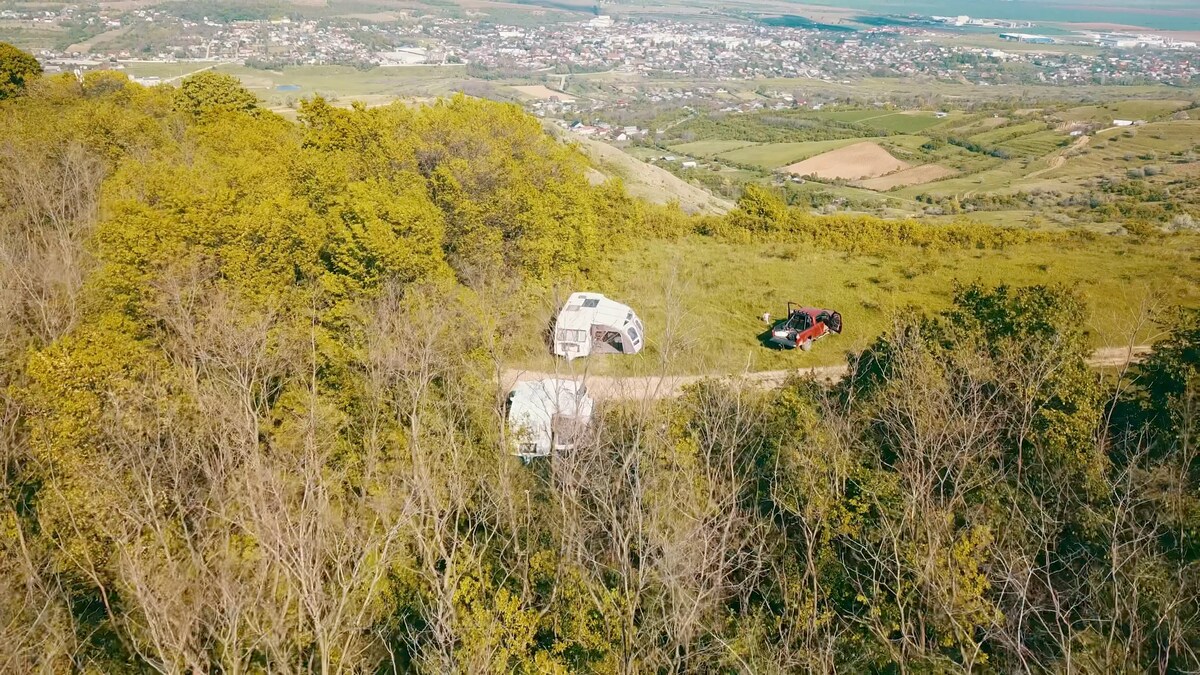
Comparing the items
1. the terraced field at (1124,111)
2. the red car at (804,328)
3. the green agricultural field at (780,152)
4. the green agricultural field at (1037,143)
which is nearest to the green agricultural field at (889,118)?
the green agricultural field at (780,152)

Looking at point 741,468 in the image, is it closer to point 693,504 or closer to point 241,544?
point 693,504

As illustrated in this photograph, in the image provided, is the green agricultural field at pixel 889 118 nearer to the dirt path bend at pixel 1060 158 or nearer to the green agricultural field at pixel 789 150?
the green agricultural field at pixel 789 150

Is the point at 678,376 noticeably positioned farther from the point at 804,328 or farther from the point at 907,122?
the point at 907,122

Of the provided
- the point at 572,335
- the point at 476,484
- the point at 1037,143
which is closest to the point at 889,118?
the point at 1037,143

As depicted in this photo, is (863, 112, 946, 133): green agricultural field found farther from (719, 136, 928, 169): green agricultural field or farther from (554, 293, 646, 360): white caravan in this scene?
(554, 293, 646, 360): white caravan

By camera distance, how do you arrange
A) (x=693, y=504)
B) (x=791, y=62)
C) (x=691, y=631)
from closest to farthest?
(x=691, y=631)
(x=693, y=504)
(x=791, y=62)

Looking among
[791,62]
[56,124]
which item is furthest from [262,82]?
[791,62]

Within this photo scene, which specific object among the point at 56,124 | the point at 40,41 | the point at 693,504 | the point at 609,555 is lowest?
the point at 609,555
